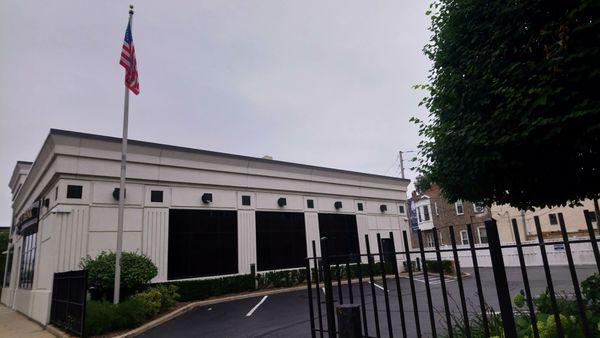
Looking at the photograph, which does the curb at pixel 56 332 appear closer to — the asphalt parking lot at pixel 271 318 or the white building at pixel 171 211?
the white building at pixel 171 211

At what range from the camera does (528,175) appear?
576cm

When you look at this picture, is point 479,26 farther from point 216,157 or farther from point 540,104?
point 216,157

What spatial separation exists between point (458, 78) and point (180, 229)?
1471cm

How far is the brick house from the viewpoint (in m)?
36.6

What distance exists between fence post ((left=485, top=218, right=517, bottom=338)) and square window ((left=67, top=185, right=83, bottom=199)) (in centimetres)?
1547

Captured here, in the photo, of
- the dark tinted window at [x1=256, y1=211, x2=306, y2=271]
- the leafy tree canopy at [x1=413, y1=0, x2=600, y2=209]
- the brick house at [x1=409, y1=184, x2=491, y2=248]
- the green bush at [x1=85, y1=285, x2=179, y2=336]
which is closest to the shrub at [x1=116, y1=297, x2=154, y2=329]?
the green bush at [x1=85, y1=285, x2=179, y2=336]

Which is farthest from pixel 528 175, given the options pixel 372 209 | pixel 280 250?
pixel 372 209

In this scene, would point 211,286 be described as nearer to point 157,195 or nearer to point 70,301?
point 157,195

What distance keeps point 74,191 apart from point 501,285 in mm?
15643

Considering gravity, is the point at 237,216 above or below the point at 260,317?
above

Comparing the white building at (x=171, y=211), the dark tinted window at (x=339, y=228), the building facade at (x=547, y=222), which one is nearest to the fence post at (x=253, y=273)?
the white building at (x=171, y=211)

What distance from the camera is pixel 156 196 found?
17.0 m

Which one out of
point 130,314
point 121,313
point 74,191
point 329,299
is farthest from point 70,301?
point 329,299

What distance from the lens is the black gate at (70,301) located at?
10.1 metres
